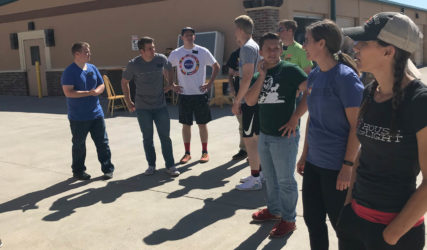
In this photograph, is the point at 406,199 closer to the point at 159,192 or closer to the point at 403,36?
the point at 403,36

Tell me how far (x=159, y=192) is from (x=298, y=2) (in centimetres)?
1040

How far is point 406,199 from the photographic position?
1686 millimetres

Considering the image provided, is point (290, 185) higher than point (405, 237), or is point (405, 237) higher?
point (405, 237)

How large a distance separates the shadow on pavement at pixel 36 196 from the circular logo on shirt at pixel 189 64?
6.66 feet

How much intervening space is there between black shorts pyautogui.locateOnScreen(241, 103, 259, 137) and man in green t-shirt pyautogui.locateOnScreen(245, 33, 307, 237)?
Result: 123 centimetres

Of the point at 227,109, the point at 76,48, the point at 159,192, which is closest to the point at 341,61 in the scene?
the point at 159,192

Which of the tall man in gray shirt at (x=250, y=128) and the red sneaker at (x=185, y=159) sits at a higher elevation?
the tall man in gray shirt at (x=250, y=128)

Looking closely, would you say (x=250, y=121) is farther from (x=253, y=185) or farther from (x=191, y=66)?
(x=191, y=66)

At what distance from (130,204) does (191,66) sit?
247cm

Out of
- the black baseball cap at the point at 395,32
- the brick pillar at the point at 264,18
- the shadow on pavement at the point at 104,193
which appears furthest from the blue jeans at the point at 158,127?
the brick pillar at the point at 264,18

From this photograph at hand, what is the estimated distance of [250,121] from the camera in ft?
15.8

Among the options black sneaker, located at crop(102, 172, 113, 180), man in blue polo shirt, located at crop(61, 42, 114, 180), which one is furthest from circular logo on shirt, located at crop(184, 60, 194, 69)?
black sneaker, located at crop(102, 172, 113, 180)

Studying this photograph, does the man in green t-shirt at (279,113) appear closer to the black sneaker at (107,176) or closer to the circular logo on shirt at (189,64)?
the circular logo on shirt at (189,64)

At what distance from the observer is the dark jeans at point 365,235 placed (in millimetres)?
1662
